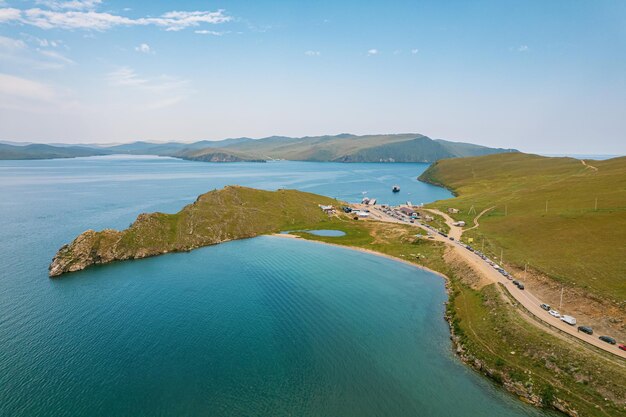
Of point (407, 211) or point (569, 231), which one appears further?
point (407, 211)

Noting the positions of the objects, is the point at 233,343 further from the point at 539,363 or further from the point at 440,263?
the point at 440,263

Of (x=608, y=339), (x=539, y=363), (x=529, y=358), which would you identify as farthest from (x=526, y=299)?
(x=539, y=363)

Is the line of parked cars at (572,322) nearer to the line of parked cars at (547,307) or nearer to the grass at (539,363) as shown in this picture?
the line of parked cars at (547,307)

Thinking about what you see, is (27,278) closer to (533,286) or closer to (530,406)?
(530,406)

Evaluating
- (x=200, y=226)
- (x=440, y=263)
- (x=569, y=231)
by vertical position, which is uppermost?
(x=569, y=231)

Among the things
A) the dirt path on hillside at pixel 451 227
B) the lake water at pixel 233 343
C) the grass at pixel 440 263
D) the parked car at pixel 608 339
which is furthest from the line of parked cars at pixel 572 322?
the dirt path on hillside at pixel 451 227

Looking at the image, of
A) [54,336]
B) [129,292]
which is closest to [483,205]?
[129,292]
